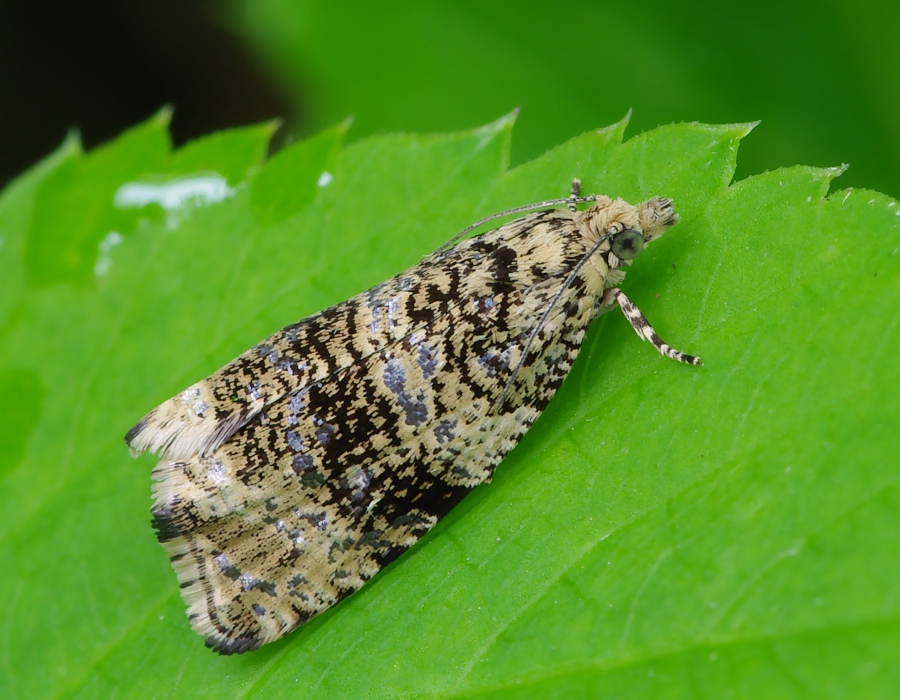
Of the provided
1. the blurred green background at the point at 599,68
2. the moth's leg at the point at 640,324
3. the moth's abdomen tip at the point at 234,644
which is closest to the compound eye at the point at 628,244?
the moth's leg at the point at 640,324

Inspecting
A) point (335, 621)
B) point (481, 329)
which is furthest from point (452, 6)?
point (335, 621)

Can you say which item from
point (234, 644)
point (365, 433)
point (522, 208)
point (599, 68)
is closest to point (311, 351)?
point (365, 433)

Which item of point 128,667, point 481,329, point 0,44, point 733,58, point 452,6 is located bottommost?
point 733,58

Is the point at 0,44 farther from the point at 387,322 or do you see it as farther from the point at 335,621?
the point at 335,621

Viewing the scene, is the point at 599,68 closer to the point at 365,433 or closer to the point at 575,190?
the point at 575,190

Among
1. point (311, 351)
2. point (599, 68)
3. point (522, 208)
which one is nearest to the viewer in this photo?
point (311, 351)

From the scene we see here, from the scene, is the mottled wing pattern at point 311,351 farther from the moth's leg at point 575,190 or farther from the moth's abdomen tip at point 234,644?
the moth's abdomen tip at point 234,644
